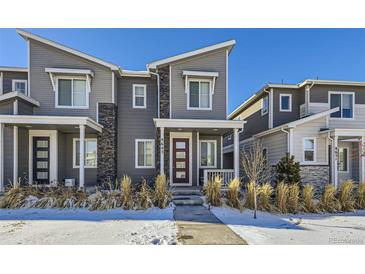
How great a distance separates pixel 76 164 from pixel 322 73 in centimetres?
1510

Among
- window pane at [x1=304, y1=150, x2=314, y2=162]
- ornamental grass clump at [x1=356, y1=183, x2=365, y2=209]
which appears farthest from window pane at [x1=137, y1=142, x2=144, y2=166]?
ornamental grass clump at [x1=356, y1=183, x2=365, y2=209]

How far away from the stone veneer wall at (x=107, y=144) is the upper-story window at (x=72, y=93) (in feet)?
3.01

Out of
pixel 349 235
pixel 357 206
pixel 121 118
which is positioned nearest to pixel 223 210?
pixel 349 235

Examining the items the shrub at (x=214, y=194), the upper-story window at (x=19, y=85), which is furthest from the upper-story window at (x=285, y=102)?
the upper-story window at (x=19, y=85)

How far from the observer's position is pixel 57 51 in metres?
11.1

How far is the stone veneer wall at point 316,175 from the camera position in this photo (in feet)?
36.0

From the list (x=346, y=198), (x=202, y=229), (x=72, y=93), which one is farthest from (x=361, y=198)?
(x=72, y=93)

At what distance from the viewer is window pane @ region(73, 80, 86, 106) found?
11078 mm

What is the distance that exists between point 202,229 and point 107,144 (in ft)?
23.7

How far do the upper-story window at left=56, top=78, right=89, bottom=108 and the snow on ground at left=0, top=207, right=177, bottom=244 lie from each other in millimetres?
5436

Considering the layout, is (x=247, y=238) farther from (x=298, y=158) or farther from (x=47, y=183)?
(x=47, y=183)

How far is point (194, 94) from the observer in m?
11.4

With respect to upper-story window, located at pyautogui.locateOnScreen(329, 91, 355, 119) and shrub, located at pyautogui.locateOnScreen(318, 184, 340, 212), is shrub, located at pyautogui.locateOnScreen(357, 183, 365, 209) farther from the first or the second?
upper-story window, located at pyautogui.locateOnScreen(329, 91, 355, 119)

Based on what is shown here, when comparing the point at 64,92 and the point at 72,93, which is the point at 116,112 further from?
the point at 64,92
